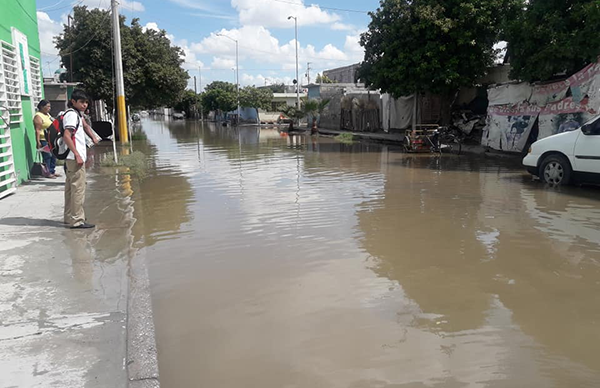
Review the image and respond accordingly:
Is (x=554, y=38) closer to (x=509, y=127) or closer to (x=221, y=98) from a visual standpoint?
(x=509, y=127)

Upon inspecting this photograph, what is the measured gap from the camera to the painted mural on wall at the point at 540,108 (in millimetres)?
13234

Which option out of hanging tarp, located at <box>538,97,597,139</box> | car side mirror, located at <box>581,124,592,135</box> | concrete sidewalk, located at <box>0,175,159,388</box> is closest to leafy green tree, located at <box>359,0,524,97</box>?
hanging tarp, located at <box>538,97,597,139</box>

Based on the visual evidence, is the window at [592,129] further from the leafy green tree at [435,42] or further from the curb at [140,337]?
the leafy green tree at [435,42]

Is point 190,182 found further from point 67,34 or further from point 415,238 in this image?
point 67,34

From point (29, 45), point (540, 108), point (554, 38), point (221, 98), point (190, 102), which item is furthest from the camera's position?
point (190, 102)

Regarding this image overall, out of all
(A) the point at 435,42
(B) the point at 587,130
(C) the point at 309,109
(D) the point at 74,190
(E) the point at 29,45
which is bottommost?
(D) the point at 74,190

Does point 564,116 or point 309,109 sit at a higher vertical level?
point 309,109

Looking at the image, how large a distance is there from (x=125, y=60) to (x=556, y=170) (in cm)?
2261

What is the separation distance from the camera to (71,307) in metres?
4.00

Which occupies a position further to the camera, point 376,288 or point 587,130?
point 587,130

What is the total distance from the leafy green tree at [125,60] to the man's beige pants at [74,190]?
2149 cm

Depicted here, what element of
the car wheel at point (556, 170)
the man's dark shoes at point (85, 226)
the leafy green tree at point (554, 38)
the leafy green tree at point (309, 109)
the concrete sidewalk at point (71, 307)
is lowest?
the concrete sidewalk at point (71, 307)

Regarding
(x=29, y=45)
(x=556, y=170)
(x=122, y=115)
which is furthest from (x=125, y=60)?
(x=556, y=170)

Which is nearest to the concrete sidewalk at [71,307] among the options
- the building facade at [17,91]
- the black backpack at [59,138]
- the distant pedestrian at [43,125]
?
the black backpack at [59,138]
